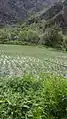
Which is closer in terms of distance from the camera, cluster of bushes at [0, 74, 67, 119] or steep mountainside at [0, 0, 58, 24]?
cluster of bushes at [0, 74, 67, 119]

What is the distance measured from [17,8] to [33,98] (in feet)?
308

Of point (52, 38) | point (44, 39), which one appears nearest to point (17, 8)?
point (44, 39)

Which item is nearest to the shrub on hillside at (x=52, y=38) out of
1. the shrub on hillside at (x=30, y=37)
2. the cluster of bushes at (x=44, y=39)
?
the cluster of bushes at (x=44, y=39)

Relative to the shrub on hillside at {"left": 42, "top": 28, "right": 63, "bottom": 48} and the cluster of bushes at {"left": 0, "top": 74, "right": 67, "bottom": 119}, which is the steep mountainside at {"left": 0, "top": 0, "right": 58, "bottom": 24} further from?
the cluster of bushes at {"left": 0, "top": 74, "right": 67, "bottom": 119}

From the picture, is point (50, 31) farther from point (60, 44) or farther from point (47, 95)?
point (47, 95)

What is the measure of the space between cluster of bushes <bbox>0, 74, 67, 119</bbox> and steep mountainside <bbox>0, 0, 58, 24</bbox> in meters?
69.8

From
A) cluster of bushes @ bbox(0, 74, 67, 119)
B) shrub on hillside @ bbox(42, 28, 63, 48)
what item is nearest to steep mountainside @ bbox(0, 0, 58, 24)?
shrub on hillside @ bbox(42, 28, 63, 48)

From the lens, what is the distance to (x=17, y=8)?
99.4m

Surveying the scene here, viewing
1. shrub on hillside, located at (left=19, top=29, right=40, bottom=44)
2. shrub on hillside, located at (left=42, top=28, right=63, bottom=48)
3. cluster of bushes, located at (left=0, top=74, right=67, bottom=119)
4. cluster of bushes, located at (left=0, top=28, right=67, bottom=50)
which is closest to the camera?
cluster of bushes, located at (left=0, top=74, right=67, bottom=119)

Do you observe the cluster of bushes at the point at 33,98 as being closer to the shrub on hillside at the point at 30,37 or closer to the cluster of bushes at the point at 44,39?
the cluster of bushes at the point at 44,39

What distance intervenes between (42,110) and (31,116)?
57 centimetres

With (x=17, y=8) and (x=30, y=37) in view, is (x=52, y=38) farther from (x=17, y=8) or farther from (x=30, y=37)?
(x=17, y=8)

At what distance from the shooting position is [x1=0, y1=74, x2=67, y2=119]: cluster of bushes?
7094 mm

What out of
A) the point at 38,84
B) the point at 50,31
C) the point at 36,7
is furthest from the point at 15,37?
the point at 36,7
